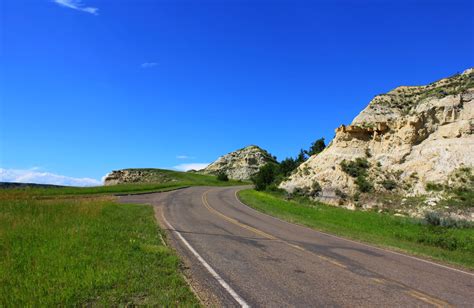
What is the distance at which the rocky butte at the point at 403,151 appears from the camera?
33.0 meters

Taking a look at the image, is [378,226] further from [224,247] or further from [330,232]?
[224,247]

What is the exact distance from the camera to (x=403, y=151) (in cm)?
3731

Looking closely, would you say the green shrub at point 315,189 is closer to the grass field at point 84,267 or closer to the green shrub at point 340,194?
the green shrub at point 340,194

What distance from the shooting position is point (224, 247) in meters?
12.7

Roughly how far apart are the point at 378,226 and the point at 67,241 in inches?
696

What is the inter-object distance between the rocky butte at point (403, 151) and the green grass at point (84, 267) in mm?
27247

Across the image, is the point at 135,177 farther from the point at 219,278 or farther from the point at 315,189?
the point at 219,278

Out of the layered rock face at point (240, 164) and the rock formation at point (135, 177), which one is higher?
the layered rock face at point (240, 164)

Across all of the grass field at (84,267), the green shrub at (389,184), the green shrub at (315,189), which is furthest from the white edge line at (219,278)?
the green shrub at (315,189)

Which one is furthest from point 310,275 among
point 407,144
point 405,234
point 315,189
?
point 407,144

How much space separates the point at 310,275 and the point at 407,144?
32.7 m

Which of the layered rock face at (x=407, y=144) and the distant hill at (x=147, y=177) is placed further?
the distant hill at (x=147, y=177)

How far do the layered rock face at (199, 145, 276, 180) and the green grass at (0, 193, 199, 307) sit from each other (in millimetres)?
100053

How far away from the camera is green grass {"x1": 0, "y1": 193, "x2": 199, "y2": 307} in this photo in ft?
21.3
